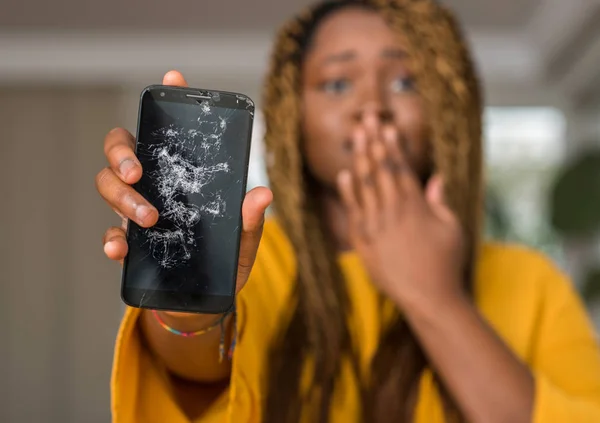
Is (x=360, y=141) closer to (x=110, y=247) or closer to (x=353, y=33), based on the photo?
(x=353, y=33)

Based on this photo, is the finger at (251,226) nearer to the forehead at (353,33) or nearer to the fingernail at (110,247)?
the fingernail at (110,247)

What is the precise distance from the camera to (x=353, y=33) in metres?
0.56

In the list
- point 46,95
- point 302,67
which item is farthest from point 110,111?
point 302,67

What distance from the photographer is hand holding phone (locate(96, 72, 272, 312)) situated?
0.28 metres

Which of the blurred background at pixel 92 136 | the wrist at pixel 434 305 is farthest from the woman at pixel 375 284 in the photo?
the blurred background at pixel 92 136

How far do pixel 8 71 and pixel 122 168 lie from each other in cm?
294

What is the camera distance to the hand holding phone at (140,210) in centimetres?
28

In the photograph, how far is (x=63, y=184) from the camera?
2.96 meters

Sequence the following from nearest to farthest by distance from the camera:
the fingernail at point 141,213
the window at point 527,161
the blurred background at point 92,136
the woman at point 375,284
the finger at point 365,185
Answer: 1. the fingernail at point 141,213
2. the woman at point 375,284
3. the finger at point 365,185
4. the blurred background at point 92,136
5. the window at point 527,161

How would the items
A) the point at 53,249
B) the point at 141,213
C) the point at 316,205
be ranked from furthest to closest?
the point at 53,249
the point at 316,205
the point at 141,213

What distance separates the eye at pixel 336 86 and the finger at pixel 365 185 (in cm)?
4

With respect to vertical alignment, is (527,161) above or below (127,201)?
below

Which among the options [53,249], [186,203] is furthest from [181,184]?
[53,249]

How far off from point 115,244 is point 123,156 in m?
0.04
